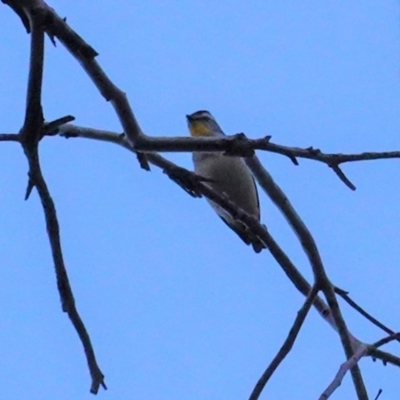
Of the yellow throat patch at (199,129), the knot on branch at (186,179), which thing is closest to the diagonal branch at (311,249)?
the knot on branch at (186,179)

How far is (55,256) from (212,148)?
0.67m

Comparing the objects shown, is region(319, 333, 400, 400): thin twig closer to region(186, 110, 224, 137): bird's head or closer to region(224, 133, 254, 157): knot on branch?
region(224, 133, 254, 157): knot on branch

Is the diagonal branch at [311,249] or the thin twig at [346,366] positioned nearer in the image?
the thin twig at [346,366]

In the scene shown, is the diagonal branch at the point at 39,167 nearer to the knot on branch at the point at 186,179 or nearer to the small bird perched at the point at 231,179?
the knot on branch at the point at 186,179

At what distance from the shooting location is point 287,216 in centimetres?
395

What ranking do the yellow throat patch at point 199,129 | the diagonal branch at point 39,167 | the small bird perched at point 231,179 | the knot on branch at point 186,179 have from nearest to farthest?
the diagonal branch at point 39,167
the knot on branch at point 186,179
the small bird perched at point 231,179
the yellow throat patch at point 199,129

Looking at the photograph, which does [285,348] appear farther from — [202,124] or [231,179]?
[202,124]

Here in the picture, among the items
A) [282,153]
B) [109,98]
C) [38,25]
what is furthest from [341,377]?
[38,25]

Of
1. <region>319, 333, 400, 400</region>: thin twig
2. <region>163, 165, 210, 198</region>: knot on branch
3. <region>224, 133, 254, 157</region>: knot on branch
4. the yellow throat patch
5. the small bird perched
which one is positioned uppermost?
the yellow throat patch

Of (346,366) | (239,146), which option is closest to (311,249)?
(239,146)

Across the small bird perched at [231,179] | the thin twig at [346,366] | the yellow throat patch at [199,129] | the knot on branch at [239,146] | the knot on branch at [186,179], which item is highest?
the yellow throat patch at [199,129]

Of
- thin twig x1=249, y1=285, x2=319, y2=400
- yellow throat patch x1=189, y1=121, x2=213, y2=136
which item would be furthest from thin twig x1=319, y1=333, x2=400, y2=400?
yellow throat patch x1=189, y1=121, x2=213, y2=136

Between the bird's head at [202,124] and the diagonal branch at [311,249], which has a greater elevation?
the bird's head at [202,124]

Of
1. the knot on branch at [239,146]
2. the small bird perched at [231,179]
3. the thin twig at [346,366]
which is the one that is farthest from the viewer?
the small bird perched at [231,179]
